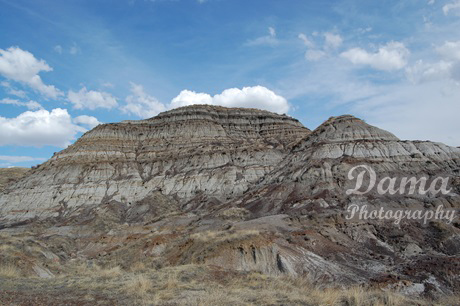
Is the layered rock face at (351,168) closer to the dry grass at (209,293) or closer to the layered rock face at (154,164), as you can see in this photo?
the layered rock face at (154,164)

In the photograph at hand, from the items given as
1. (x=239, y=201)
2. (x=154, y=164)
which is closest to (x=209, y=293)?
(x=239, y=201)

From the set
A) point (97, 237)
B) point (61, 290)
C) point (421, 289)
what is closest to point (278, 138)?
point (97, 237)

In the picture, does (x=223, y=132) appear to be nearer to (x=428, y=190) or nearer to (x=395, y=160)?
(x=395, y=160)

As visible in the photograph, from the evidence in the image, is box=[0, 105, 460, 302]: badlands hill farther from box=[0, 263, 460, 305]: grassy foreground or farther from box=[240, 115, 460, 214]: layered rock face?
box=[0, 263, 460, 305]: grassy foreground

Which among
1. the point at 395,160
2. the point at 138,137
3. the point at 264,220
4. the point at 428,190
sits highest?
the point at 138,137

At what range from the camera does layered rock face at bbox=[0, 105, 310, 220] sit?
68.4 meters

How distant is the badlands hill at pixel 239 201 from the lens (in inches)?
929

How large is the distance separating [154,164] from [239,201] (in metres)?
32.9

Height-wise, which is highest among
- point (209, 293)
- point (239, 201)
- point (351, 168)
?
point (351, 168)

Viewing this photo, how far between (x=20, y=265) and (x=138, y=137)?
75.2 metres

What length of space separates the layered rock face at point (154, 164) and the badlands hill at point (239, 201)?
31 centimetres

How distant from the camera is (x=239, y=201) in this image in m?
54.2

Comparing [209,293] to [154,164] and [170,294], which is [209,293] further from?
[154,164]

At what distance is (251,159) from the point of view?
75.1 metres
